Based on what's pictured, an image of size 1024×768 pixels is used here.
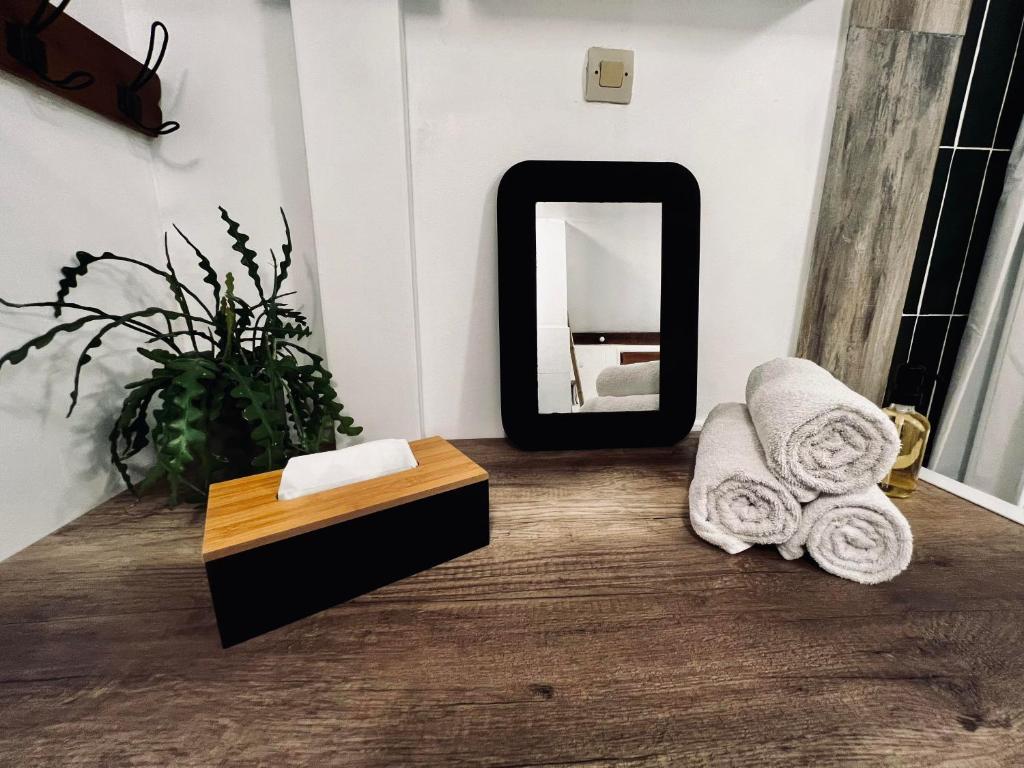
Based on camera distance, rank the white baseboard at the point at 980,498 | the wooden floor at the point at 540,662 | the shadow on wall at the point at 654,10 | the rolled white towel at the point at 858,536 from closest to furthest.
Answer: the wooden floor at the point at 540,662
the rolled white towel at the point at 858,536
the white baseboard at the point at 980,498
the shadow on wall at the point at 654,10

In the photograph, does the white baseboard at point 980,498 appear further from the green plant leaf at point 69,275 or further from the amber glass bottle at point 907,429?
Answer: the green plant leaf at point 69,275

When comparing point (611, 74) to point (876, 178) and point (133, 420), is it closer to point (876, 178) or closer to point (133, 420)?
point (876, 178)

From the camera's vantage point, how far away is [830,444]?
1.56ft

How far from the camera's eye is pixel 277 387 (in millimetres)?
576

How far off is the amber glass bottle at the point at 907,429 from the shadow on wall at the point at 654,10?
26.0 inches

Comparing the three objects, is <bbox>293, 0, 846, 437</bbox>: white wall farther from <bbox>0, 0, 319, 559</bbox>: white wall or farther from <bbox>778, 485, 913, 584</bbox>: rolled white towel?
<bbox>778, 485, 913, 584</bbox>: rolled white towel

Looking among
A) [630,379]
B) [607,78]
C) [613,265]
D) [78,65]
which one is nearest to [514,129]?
[607,78]

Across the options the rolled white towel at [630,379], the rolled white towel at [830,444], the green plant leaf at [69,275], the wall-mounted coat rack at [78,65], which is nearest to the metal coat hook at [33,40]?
the wall-mounted coat rack at [78,65]

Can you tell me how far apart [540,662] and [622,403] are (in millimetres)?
502

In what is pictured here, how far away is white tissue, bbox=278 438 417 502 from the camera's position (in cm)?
46

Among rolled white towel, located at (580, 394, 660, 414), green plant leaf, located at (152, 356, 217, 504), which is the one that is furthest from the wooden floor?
rolled white towel, located at (580, 394, 660, 414)

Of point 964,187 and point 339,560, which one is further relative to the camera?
point 964,187

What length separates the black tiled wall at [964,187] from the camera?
0.77m

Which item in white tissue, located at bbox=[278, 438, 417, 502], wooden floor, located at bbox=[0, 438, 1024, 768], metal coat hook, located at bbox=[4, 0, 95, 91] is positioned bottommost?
wooden floor, located at bbox=[0, 438, 1024, 768]
